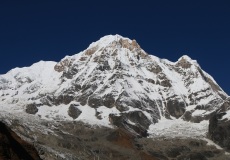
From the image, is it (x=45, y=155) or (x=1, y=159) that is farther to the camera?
(x=45, y=155)

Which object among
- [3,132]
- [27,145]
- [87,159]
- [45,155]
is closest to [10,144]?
[3,132]

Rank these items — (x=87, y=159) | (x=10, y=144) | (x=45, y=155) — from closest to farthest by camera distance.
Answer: (x=10, y=144) → (x=45, y=155) → (x=87, y=159)

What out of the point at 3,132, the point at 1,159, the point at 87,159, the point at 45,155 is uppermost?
the point at 87,159

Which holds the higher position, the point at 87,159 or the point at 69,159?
the point at 87,159

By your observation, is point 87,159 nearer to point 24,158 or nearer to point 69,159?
point 69,159

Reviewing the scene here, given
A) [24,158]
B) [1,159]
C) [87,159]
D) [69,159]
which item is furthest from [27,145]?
[87,159]

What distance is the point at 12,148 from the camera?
50375mm

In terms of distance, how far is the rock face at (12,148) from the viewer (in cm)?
4816

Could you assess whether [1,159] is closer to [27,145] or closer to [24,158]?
[24,158]

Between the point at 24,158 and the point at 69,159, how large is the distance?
187 ft

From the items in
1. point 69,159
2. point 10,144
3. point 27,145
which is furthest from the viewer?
point 69,159

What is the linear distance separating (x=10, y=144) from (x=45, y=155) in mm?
49738

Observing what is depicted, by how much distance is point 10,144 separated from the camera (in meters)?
50.2

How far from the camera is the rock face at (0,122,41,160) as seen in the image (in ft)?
158
